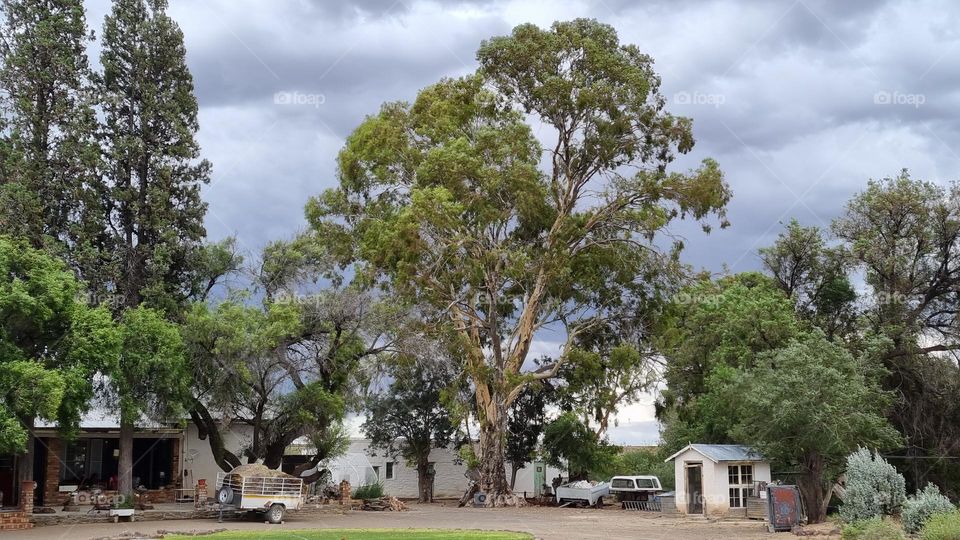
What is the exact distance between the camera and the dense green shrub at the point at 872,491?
850 inches

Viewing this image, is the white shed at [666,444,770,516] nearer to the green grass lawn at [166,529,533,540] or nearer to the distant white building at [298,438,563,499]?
the green grass lawn at [166,529,533,540]

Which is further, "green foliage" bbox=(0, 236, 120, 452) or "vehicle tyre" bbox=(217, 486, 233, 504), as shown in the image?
"vehicle tyre" bbox=(217, 486, 233, 504)

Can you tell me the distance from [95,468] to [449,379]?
1789 cm

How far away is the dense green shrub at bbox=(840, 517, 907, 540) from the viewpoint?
1839cm

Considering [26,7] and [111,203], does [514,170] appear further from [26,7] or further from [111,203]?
[26,7]

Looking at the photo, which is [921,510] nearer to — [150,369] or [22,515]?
[150,369]

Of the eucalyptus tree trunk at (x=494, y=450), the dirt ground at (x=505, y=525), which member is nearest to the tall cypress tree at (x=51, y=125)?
the dirt ground at (x=505, y=525)

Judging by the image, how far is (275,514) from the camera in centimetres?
3000

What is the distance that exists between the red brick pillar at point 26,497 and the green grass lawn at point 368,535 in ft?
25.2

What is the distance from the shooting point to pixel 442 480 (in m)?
58.4

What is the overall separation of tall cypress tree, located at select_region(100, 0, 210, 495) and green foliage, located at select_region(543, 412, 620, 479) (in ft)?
66.1

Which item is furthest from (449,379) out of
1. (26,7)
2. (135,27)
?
(26,7)

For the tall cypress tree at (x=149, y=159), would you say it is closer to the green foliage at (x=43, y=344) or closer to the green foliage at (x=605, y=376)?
the green foliage at (x=43, y=344)

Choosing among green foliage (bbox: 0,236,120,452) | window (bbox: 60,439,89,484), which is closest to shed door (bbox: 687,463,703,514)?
green foliage (bbox: 0,236,120,452)
